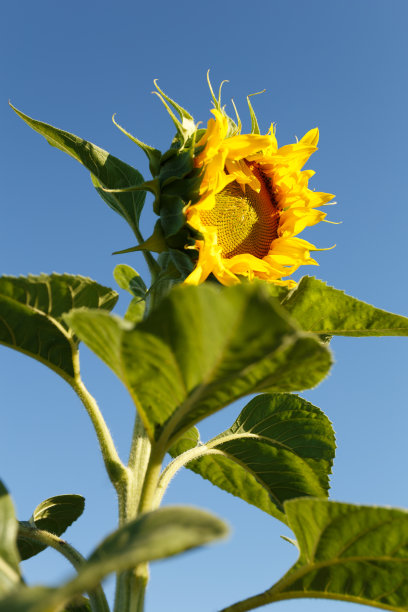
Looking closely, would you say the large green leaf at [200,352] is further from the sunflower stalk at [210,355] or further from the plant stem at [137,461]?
the plant stem at [137,461]

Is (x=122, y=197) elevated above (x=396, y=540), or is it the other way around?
(x=122, y=197)

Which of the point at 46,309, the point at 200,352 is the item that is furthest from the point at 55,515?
the point at 200,352

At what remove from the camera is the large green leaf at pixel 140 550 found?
2.74 ft

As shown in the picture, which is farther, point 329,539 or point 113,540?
point 329,539

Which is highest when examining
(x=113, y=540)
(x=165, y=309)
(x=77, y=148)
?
(x=77, y=148)

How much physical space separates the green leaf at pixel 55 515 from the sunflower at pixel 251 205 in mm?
1097

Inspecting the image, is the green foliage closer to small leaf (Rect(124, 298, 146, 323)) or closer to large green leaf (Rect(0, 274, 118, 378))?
small leaf (Rect(124, 298, 146, 323))

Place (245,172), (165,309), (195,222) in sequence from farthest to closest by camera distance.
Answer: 1. (245,172)
2. (195,222)
3. (165,309)

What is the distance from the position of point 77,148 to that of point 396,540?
1614 mm

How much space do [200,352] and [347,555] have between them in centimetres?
76

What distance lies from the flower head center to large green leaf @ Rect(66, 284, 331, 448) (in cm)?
95

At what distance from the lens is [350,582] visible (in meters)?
1.59

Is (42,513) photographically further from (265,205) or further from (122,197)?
(265,205)

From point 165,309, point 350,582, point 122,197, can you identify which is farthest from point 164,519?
point 122,197
